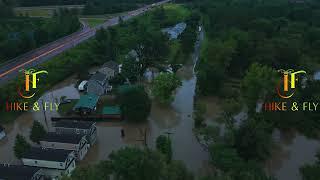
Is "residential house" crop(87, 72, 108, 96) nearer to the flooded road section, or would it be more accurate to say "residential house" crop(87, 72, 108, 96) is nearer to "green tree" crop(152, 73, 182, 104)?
the flooded road section

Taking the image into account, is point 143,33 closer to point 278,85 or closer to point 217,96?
point 217,96

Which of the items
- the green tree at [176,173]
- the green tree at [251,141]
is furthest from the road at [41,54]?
the green tree at [251,141]

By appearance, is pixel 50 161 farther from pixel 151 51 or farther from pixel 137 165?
pixel 151 51

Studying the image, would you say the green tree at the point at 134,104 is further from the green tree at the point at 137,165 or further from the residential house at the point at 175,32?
the residential house at the point at 175,32

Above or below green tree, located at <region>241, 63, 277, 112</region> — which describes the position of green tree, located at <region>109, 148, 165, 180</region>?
below

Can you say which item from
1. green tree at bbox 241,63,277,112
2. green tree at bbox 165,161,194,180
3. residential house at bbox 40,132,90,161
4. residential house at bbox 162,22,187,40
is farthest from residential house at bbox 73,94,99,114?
residential house at bbox 162,22,187,40

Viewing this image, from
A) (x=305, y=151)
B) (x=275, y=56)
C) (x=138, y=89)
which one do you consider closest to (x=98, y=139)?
(x=138, y=89)

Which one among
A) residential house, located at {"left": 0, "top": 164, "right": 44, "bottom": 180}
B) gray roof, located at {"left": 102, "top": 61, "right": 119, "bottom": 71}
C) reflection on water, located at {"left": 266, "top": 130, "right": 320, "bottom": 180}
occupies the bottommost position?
reflection on water, located at {"left": 266, "top": 130, "right": 320, "bottom": 180}
